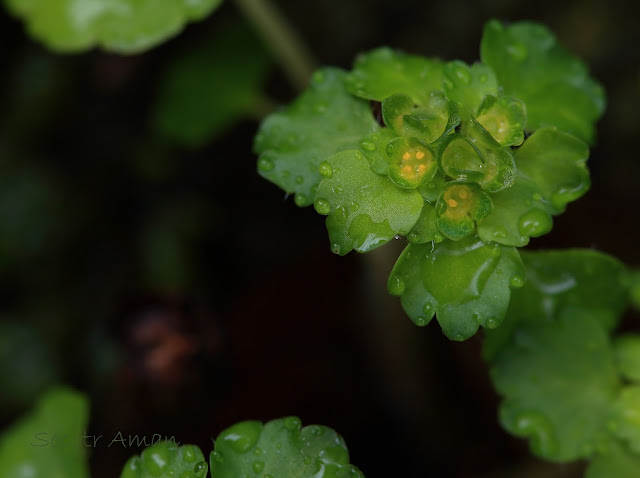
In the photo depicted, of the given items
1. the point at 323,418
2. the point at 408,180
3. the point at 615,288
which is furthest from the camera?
the point at 323,418

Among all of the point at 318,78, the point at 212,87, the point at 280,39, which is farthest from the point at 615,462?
the point at 212,87

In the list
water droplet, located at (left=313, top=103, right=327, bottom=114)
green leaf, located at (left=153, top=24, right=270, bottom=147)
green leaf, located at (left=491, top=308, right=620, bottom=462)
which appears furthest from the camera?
green leaf, located at (left=153, top=24, right=270, bottom=147)

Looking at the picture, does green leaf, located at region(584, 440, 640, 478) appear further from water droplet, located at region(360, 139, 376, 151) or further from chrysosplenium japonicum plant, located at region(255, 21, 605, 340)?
water droplet, located at region(360, 139, 376, 151)

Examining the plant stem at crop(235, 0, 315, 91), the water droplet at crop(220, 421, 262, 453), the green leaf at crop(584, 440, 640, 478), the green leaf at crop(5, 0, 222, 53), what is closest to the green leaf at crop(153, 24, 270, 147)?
the plant stem at crop(235, 0, 315, 91)

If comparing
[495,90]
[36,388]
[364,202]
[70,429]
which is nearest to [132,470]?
[70,429]

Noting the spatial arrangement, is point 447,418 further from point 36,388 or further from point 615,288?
point 36,388
